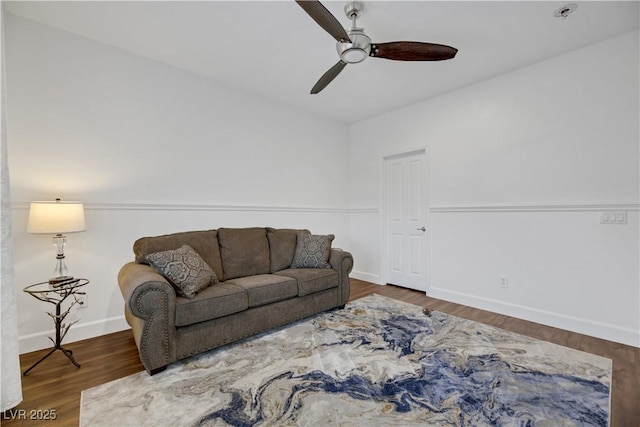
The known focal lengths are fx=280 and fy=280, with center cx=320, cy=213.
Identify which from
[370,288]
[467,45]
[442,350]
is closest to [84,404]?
[442,350]

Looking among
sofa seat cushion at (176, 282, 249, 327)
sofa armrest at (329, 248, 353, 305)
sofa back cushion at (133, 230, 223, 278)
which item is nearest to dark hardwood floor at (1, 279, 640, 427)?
sofa seat cushion at (176, 282, 249, 327)

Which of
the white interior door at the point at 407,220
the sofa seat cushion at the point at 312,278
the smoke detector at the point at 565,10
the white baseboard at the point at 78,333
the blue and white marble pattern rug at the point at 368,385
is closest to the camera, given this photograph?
the blue and white marble pattern rug at the point at 368,385

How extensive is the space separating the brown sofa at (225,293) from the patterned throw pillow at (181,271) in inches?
1.8

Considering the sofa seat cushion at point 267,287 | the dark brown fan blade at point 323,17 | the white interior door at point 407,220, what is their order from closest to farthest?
1. the dark brown fan blade at point 323,17
2. the sofa seat cushion at point 267,287
3. the white interior door at point 407,220

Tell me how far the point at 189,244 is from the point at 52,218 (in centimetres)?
99

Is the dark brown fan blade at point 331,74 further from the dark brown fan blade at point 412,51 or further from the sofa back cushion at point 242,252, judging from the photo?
the sofa back cushion at point 242,252

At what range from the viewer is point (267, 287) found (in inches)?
101

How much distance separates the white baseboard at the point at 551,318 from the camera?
2.48 m

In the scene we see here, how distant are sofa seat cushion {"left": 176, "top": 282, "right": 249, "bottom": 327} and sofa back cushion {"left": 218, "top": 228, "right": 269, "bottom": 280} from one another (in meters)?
0.43

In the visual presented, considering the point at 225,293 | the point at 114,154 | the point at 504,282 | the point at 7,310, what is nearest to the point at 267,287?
the point at 225,293

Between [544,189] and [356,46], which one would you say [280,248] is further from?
[544,189]

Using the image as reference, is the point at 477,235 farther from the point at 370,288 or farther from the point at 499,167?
the point at 370,288

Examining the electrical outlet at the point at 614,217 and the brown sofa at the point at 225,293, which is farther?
the electrical outlet at the point at 614,217

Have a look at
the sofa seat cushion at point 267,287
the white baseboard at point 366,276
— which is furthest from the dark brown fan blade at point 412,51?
the white baseboard at point 366,276
